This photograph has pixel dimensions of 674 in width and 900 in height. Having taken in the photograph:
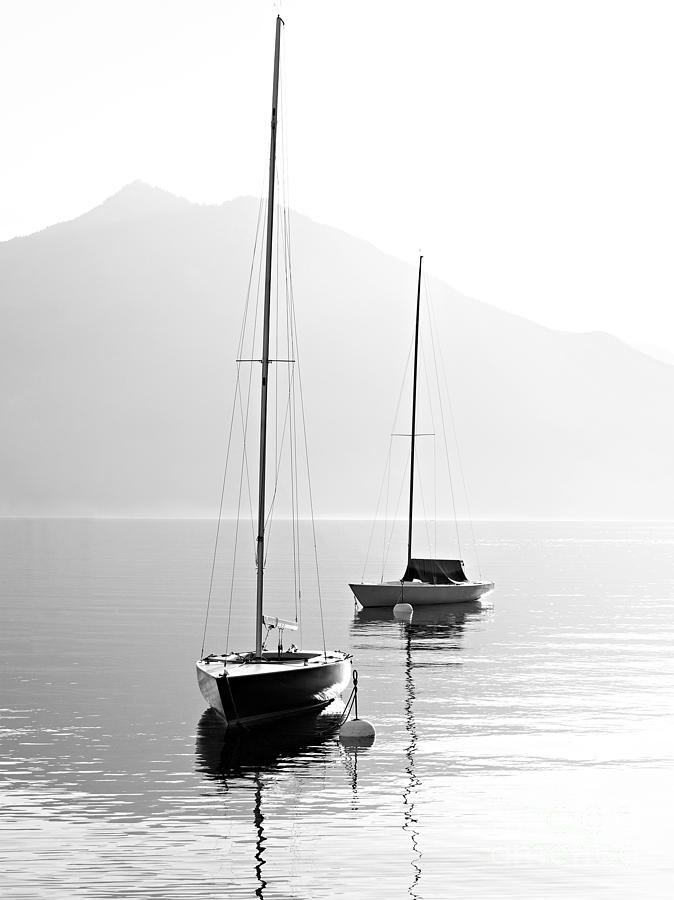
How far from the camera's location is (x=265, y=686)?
33938mm

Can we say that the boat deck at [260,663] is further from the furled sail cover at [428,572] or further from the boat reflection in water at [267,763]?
the furled sail cover at [428,572]

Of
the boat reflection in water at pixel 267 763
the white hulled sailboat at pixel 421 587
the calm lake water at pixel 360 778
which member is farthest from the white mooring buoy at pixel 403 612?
Answer: the boat reflection in water at pixel 267 763

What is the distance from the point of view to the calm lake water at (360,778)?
22.7m

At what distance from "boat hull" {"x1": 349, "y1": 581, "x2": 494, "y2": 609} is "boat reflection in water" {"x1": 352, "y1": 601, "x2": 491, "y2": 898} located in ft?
2.00

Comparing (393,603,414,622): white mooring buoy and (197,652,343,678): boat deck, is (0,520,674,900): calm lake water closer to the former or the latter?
(197,652,343,678): boat deck

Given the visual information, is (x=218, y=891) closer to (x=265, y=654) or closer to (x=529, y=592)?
(x=265, y=654)

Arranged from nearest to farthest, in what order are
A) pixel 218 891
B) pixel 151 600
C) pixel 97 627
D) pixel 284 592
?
pixel 218 891 → pixel 97 627 → pixel 151 600 → pixel 284 592

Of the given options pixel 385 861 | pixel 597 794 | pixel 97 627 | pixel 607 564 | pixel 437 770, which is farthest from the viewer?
pixel 607 564

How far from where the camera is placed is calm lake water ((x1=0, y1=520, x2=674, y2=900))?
2273cm

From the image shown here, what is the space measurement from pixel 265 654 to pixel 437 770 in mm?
7475

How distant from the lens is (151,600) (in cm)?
8319

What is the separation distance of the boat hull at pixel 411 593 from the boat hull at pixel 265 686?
3716 cm

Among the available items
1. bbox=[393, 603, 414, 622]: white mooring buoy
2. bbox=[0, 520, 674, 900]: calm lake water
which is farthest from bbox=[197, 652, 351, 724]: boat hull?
bbox=[393, 603, 414, 622]: white mooring buoy

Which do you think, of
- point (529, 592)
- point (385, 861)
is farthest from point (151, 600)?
point (385, 861)
